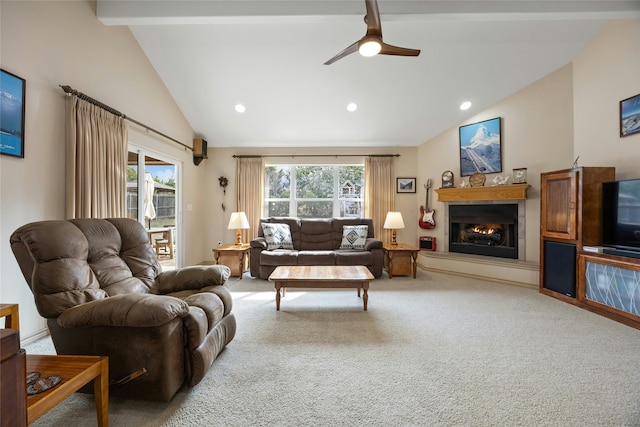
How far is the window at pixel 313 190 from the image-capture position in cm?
574

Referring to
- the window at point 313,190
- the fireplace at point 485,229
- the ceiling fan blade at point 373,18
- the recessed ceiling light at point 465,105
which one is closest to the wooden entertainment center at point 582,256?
the fireplace at point 485,229

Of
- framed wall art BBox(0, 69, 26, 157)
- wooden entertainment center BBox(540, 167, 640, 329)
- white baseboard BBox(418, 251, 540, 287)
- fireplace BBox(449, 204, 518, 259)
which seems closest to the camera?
framed wall art BBox(0, 69, 26, 157)

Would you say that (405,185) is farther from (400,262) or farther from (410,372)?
(410,372)

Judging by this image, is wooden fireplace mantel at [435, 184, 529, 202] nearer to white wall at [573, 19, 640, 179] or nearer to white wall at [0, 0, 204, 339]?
white wall at [573, 19, 640, 179]

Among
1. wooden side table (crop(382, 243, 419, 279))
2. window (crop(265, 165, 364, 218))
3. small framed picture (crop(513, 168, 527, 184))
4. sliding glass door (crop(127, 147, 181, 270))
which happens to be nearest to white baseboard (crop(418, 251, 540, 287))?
wooden side table (crop(382, 243, 419, 279))

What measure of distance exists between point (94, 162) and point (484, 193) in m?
5.27

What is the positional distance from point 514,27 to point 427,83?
1.14m

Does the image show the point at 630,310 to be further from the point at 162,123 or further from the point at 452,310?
the point at 162,123

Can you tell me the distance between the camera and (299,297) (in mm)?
3574

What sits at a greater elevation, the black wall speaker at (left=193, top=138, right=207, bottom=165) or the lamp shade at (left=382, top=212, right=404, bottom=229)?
the black wall speaker at (left=193, top=138, right=207, bottom=165)

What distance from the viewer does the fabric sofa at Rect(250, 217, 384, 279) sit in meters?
4.37

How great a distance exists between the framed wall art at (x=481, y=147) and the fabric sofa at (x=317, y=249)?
6.55 feet

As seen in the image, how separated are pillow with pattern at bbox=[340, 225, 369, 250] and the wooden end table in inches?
151

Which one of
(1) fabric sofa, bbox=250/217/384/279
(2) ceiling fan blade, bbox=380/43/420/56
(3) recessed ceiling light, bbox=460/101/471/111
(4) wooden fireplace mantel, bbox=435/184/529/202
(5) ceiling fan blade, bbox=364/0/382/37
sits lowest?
(1) fabric sofa, bbox=250/217/384/279
